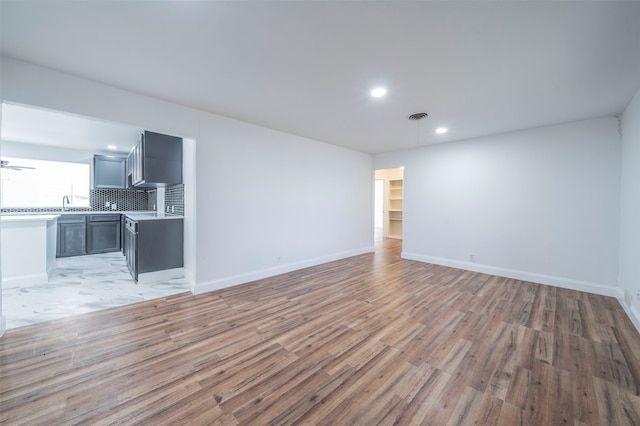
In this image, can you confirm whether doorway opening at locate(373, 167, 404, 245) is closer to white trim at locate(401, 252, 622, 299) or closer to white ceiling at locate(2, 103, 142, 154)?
white trim at locate(401, 252, 622, 299)

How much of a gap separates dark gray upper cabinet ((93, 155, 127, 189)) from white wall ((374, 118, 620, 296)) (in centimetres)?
700

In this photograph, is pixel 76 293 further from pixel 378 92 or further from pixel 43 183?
pixel 378 92

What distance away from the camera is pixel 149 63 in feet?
6.97

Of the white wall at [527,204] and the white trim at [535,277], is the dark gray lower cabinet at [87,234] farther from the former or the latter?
the white trim at [535,277]

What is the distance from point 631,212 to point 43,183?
33.3ft

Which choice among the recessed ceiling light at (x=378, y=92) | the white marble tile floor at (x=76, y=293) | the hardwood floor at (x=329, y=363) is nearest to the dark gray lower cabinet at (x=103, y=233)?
the white marble tile floor at (x=76, y=293)

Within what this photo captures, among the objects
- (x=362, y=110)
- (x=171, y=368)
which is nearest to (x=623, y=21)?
(x=362, y=110)

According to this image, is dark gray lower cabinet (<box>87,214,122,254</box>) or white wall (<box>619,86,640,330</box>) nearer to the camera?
white wall (<box>619,86,640,330</box>)

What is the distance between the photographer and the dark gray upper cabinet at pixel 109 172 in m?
5.62

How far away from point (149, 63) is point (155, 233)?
2.39 m

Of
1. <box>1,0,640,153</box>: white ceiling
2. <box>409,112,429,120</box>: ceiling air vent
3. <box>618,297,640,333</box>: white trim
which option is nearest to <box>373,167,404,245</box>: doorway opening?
<box>409,112,429,120</box>: ceiling air vent

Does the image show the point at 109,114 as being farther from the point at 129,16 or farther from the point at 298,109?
the point at 298,109

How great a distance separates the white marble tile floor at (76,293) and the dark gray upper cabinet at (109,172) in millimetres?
2160

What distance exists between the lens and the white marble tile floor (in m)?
2.63
